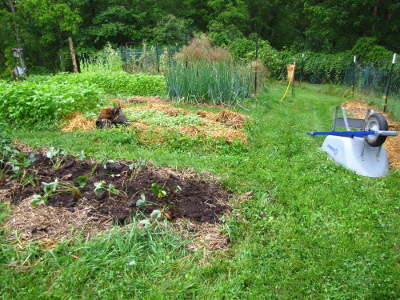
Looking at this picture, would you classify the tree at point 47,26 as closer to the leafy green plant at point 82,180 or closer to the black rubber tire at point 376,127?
the leafy green plant at point 82,180

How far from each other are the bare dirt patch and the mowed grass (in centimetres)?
17

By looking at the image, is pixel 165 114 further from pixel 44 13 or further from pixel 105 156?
pixel 44 13

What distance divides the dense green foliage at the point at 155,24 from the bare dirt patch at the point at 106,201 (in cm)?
1651

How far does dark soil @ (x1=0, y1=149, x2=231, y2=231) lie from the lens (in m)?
2.96

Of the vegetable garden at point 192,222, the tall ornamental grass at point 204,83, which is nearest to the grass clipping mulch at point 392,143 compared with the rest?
the vegetable garden at point 192,222

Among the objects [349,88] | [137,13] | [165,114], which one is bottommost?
[349,88]

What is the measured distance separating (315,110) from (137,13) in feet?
64.2

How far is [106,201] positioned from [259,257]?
1.54 metres

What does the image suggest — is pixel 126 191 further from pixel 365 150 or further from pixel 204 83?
pixel 204 83

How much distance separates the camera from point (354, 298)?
7.19 ft

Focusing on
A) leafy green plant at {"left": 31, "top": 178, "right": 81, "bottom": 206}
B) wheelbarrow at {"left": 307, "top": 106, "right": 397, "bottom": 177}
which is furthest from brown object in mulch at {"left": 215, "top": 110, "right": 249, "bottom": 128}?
leafy green plant at {"left": 31, "top": 178, "right": 81, "bottom": 206}

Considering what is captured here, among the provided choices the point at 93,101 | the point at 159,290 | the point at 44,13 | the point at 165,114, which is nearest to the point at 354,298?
the point at 159,290

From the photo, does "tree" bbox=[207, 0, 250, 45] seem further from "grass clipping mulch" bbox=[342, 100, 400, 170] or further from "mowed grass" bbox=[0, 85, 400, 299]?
"mowed grass" bbox=[0, 85, 400, 299]

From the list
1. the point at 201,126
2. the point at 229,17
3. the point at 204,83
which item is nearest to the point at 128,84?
the point at 204,83
